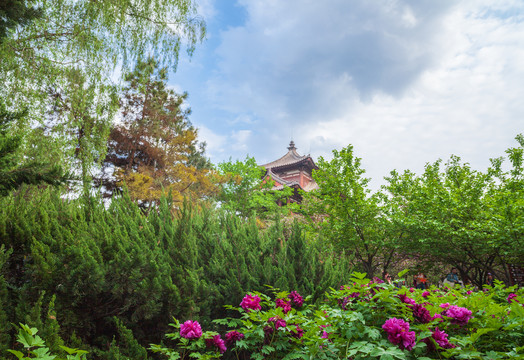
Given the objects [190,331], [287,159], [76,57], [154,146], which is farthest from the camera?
[287,159]

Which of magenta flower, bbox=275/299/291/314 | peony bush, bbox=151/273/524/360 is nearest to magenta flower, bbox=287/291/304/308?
magenta flower, bbox=275/299/291/314

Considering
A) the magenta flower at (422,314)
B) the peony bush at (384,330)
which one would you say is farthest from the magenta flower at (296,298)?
the magenta flower at (422,314)

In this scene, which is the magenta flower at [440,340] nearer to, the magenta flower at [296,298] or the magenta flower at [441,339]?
the magenta flower at [441,339]

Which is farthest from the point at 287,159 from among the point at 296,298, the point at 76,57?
the point at 296,298

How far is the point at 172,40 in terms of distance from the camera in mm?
8258

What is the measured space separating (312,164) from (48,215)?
3477 cm

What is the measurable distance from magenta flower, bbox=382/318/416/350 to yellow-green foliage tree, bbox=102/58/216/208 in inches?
680

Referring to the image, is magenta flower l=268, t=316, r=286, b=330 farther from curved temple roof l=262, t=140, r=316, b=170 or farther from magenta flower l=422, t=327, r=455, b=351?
curved temple roof l=262, t=140, r=316, b=170

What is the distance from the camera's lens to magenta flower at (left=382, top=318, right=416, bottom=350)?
1958 mm

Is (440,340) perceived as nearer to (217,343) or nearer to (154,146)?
(217,343)

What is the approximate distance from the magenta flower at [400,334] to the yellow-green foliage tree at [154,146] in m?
17.3

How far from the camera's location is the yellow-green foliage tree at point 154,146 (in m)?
19.7

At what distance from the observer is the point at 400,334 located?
197cm

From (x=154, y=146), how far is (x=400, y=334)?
67.8 feet
